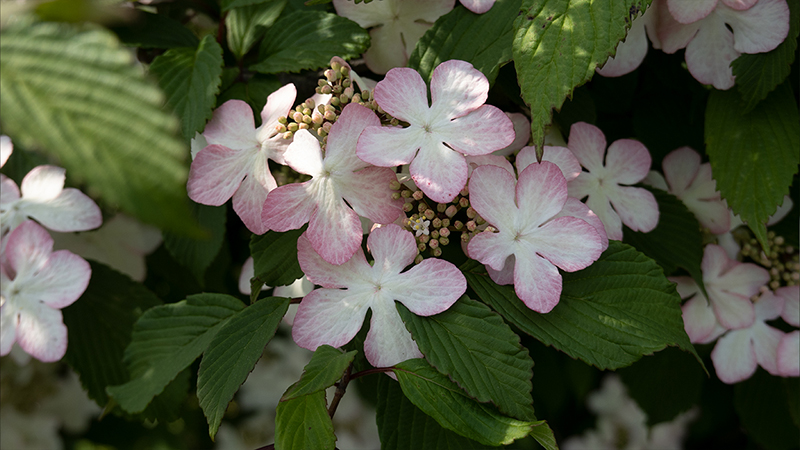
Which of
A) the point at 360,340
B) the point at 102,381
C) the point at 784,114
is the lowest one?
the point at 102,381

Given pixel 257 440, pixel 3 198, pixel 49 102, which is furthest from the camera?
pixel 257 440

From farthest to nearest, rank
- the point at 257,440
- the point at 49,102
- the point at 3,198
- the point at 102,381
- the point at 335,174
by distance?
the point at 257,440 → the point at 102,381 → the point at 3,198 → the point at 335,174 → the point at 49,102

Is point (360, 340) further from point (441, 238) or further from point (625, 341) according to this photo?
point (625, 341)

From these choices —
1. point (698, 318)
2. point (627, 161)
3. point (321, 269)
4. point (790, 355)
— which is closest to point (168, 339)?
point (321, 269)

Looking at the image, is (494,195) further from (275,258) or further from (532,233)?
(275,258)

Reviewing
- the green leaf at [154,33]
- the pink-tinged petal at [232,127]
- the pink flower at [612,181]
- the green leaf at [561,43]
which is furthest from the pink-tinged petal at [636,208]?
the green leaf at [154,33]

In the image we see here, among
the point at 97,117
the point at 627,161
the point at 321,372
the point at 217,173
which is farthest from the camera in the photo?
the point at 627,161

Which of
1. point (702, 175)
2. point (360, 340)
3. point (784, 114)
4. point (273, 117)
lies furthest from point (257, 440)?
point (784, 114)
